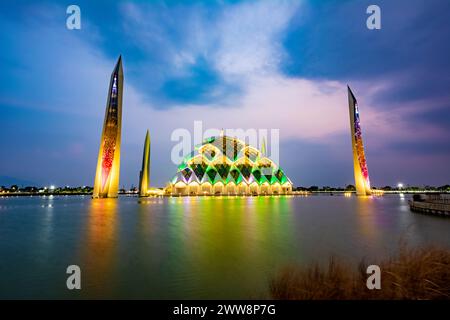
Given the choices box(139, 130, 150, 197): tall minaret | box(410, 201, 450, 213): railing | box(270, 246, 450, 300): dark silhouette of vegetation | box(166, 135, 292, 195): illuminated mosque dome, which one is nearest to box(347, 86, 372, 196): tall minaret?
box(166, 135, 292, 195): illuminated mosque dome

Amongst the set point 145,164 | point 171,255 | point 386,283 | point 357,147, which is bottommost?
point 171,255

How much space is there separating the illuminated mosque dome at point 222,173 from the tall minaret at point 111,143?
34060 mm

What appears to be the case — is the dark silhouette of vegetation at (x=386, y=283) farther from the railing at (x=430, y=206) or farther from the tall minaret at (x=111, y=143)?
the tall minaret at (x=111, y=143)

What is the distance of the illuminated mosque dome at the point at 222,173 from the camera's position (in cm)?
9594

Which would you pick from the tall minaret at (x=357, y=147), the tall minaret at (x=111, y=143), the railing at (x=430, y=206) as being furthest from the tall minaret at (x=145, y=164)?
the railing at (x=430, y=206)

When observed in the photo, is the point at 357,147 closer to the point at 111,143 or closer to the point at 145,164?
the point at 145,164

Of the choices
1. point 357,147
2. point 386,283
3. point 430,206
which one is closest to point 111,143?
point 430,206

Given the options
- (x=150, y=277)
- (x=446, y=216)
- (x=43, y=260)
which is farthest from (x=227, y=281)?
(x=446, y=216)

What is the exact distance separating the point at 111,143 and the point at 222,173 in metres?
43.2

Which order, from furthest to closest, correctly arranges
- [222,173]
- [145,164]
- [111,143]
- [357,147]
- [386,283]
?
[222,173]
[357,147]
[145,164]
[111,143]
[386,283]

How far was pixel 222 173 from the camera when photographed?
95.9 m

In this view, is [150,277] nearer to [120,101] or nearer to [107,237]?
[107,237]
